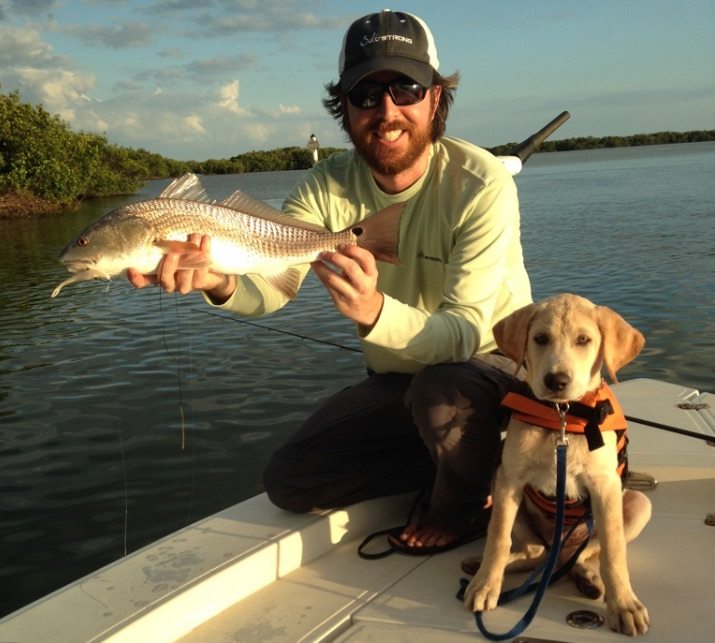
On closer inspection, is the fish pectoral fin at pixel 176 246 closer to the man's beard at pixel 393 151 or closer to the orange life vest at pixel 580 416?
the man's beard at pixel 393 151

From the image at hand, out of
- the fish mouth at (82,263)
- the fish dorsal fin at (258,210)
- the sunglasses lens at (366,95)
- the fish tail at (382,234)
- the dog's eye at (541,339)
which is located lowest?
the dog's eye at (541,339)

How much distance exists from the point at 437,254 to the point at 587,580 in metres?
1.76

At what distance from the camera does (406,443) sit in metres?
4.14

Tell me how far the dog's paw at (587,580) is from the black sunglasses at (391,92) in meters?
2.47

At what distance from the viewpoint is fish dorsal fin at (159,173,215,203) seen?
344 centimetres

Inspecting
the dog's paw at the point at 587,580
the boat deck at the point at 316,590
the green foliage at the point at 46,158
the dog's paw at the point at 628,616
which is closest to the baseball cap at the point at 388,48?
the boat deck at the point at 316,590

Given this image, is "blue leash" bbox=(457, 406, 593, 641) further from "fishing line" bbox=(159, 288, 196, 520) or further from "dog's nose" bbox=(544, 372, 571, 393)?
"fishing line" bbox=(159, 288, 196, 520)

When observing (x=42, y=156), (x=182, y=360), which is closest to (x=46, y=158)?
(x=42, y=156)

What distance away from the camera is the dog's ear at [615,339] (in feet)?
9.52

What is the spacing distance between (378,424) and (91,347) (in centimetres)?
942

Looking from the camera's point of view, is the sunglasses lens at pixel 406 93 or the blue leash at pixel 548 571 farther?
the sunglasses lens at pixel 406 93

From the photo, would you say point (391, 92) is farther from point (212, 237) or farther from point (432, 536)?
point (432, 536)

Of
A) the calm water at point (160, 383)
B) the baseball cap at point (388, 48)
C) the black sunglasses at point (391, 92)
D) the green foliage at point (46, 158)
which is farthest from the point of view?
the green foliage at point (46, 158)

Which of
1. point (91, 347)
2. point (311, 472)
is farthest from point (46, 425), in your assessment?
point (311, 472)
